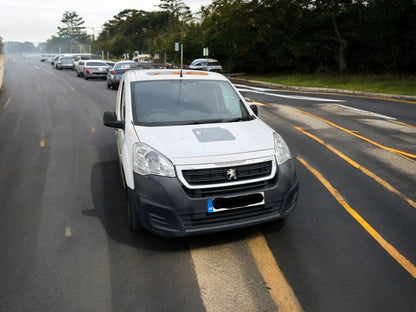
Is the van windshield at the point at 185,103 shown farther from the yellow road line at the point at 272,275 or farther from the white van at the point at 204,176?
the yellow road line at the point at 272,275

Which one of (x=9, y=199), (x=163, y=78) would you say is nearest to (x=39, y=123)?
(x=9, y=199)

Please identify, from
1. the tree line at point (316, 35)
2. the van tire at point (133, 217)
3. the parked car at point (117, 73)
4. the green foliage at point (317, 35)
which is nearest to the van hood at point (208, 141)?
the van tire at point (133, 217)

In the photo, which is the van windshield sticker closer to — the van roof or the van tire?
the van tire

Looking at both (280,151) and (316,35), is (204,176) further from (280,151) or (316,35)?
(316,35)

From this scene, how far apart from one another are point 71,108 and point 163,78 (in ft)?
34.9

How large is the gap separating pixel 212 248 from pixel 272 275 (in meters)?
0.78

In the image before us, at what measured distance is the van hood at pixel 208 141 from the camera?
4.26 meters

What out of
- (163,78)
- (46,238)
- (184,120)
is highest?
(163,78)

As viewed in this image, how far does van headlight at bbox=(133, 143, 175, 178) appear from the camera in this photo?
421cm

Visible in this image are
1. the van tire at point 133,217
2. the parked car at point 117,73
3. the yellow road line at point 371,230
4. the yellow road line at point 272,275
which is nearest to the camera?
the yellow road line at point 272,275

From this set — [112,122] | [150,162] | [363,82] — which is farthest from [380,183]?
[363,82]

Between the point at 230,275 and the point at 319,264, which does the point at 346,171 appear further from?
the point at 230,275

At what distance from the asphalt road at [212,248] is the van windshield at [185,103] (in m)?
1.36

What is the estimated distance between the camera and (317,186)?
6.45 m
